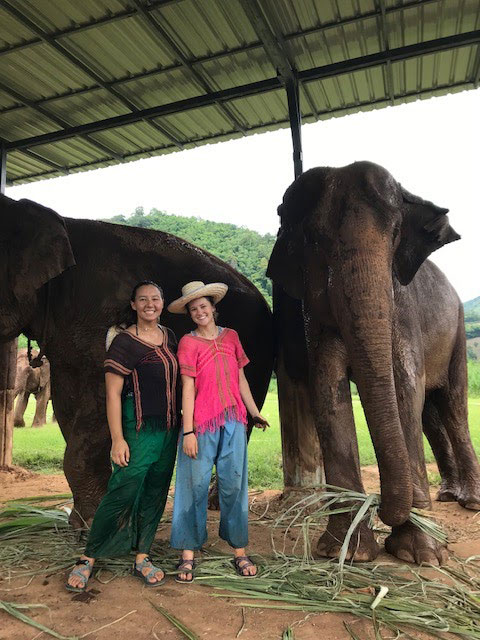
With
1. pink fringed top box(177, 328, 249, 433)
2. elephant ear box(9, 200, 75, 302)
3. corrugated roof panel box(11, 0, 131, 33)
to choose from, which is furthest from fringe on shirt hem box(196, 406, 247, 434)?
corrugated roof panel box(11, 0, 131, 33)

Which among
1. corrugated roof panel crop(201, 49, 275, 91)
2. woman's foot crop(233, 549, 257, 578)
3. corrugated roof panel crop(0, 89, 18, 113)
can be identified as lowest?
woman's foot crop(233, 549, 257, 578)

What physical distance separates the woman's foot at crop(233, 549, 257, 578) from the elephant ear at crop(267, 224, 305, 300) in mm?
2090

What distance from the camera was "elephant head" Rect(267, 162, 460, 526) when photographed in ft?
10.5

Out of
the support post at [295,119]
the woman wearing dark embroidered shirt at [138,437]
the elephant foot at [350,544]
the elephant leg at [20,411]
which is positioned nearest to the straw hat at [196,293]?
the woman wearing dark embroidered shirt at [138,437]

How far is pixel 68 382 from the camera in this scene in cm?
462

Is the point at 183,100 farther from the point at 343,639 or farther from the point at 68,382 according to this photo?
the point at 343,639

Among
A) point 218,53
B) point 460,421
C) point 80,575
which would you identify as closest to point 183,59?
point 218,53

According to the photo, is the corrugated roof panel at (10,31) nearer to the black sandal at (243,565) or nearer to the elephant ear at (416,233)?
the elephant ear at (416,233)

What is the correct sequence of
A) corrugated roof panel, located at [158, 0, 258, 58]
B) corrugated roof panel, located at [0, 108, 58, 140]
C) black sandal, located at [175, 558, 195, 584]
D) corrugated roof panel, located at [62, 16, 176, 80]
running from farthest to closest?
1. corrugated roof panel, located at [0, 108, 58, 140]
2. corrugated roof panel, located at [62, 16, 176, 80]
3. corrugated roof panel, located at [158, 0, 258, 58]
4. black sandal, located at [175, 558, 195, 584]

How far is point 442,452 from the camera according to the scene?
20.8 ft

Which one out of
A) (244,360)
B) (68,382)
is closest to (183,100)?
(68,382)

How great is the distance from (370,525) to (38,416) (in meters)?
12.2

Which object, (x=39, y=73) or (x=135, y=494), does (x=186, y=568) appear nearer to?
(x=135, y=494)

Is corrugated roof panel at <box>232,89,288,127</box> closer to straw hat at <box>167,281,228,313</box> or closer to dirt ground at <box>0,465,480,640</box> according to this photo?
straw hat at <box>167,281,228,313</box>
